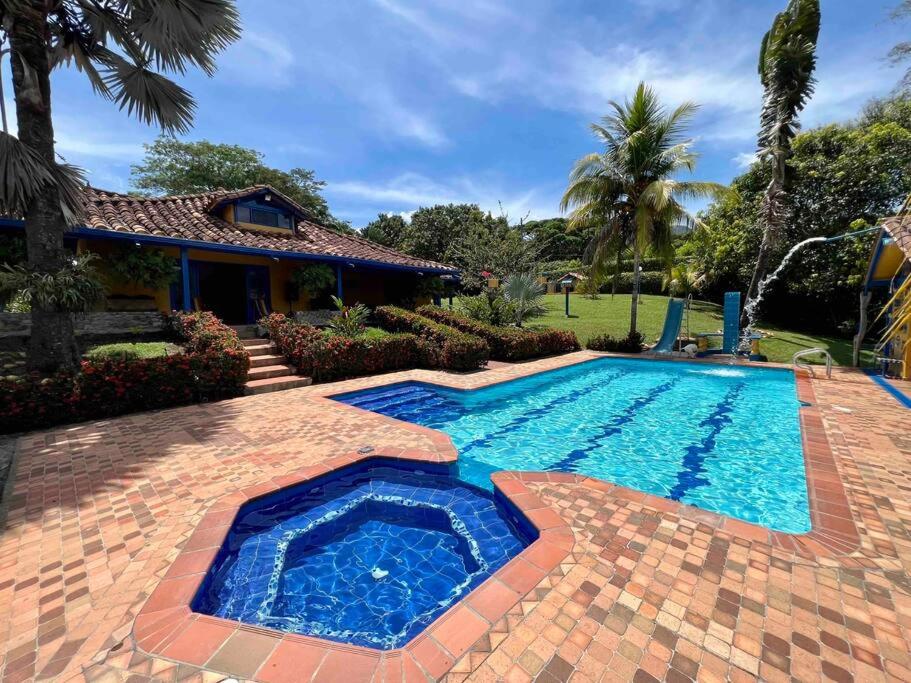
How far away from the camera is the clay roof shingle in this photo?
10477 millimetres

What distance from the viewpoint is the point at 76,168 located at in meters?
7.12

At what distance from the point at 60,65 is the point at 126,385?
6.61 meters

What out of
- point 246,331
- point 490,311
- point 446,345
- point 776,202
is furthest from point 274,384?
point 776,202

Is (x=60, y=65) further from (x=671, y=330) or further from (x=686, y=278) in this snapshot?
(x=686, y=278)

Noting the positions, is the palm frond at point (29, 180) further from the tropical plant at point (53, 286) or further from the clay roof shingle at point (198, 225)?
the clay roof shingle at point (198, 225)

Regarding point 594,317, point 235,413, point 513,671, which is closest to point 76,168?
point 235,413

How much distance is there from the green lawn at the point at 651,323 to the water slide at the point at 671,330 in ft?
5.56

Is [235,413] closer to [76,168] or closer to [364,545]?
[364,545]

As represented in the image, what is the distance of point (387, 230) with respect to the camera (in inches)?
1615

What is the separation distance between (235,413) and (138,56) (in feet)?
24.6

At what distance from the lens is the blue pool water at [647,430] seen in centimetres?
486

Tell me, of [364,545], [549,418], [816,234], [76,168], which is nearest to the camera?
[364,545]

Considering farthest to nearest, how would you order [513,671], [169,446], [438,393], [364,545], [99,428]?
[438,393] < [99,428] < [169,446] < [364,545] < [513,671]

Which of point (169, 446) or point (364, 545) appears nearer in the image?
point (364, 545)
